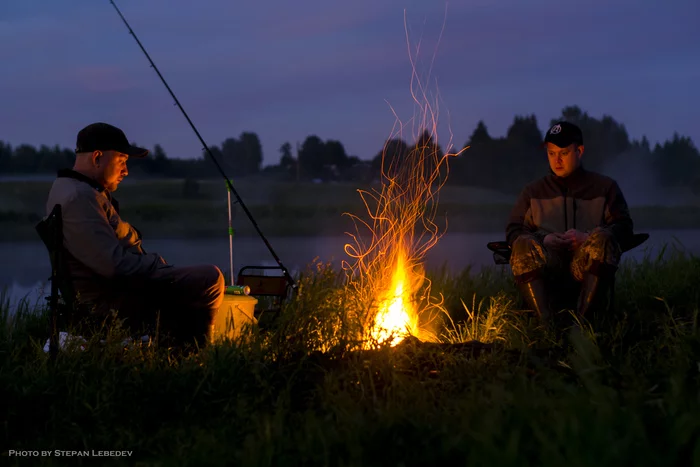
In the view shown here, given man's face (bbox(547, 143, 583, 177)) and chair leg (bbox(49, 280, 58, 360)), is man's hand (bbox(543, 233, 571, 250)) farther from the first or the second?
chair leg (bbox(49, 280, 58, 360))

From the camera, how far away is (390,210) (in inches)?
236

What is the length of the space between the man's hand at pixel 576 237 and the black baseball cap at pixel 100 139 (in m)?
3.44

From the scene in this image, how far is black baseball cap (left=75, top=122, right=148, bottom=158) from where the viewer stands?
5.13m

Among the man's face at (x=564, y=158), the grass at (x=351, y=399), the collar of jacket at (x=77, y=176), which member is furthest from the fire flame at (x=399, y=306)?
the collar of jacket at (x=77, y=176)

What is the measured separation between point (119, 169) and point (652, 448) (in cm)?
378

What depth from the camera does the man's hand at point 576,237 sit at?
604 cm

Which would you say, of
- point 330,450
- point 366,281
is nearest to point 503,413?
point 330,450

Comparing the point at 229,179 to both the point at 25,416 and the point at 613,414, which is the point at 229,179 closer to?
the point at 25,416

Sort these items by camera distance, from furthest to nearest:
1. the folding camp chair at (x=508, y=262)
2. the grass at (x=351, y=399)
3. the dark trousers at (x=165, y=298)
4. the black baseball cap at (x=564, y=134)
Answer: the folding camp chair at (x=508, y=262), the black baseball cap at (x=564, y=134), the dark trousers at (x=165, y=298), the grass at (x=351, y=399)

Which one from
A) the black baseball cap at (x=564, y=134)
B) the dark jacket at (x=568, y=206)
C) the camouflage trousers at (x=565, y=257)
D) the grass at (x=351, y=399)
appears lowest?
the grass at (x=351, y=399)

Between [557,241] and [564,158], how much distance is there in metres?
0.73

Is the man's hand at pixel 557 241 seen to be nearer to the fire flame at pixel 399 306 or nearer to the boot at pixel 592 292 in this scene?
the boot at pixel 592 292

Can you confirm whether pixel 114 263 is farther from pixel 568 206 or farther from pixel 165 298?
pixel 568 206

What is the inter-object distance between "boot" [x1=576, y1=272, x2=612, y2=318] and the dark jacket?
21.8 inches
